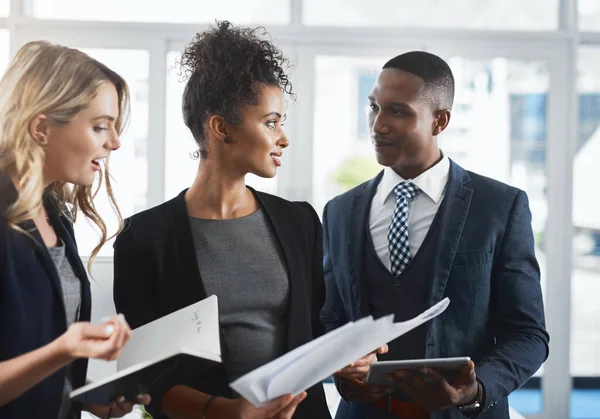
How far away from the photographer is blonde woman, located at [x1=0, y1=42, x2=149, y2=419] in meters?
1.22

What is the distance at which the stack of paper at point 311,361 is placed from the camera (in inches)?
46.8

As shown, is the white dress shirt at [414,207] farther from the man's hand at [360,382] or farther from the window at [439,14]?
the window at [439,14]

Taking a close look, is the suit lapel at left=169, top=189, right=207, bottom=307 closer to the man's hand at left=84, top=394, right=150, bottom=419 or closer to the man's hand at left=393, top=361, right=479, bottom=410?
the man's hand at left=84, top=394, right=150, bottom=419

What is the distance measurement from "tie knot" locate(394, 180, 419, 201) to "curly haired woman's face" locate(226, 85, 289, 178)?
46 centimetres

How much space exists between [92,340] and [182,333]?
25 cm

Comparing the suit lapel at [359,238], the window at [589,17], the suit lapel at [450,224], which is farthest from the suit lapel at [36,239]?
the window at [589,17]

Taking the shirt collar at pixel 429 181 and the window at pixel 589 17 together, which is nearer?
the shirt collar at pixel 429 181

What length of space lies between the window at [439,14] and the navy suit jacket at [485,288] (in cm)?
285

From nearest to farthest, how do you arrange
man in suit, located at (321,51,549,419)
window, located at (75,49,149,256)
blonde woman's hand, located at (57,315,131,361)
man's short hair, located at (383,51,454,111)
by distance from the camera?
blonde woman's hand, located at (57,315,131,361) → man in suit, located at (321,51,549,419) → man's short hair, located at (383,51,454,111) → window, located at (75,49,149,256)

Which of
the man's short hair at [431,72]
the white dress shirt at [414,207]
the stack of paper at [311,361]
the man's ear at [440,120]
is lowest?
the stack of paper at [311,361]

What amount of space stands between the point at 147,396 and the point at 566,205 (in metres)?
3.74

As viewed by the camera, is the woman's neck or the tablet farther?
the woman's neck

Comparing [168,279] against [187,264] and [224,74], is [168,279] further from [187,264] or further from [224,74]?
[224,74]

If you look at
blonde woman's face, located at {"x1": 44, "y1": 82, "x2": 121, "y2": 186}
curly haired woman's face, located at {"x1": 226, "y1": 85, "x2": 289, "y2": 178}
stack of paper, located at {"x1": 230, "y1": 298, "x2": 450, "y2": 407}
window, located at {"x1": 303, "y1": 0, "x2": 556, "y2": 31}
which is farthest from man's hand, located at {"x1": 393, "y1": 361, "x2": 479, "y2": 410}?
window, located at {"x1": 303, "y1": 0, "x2": 556, "y2": 31}
